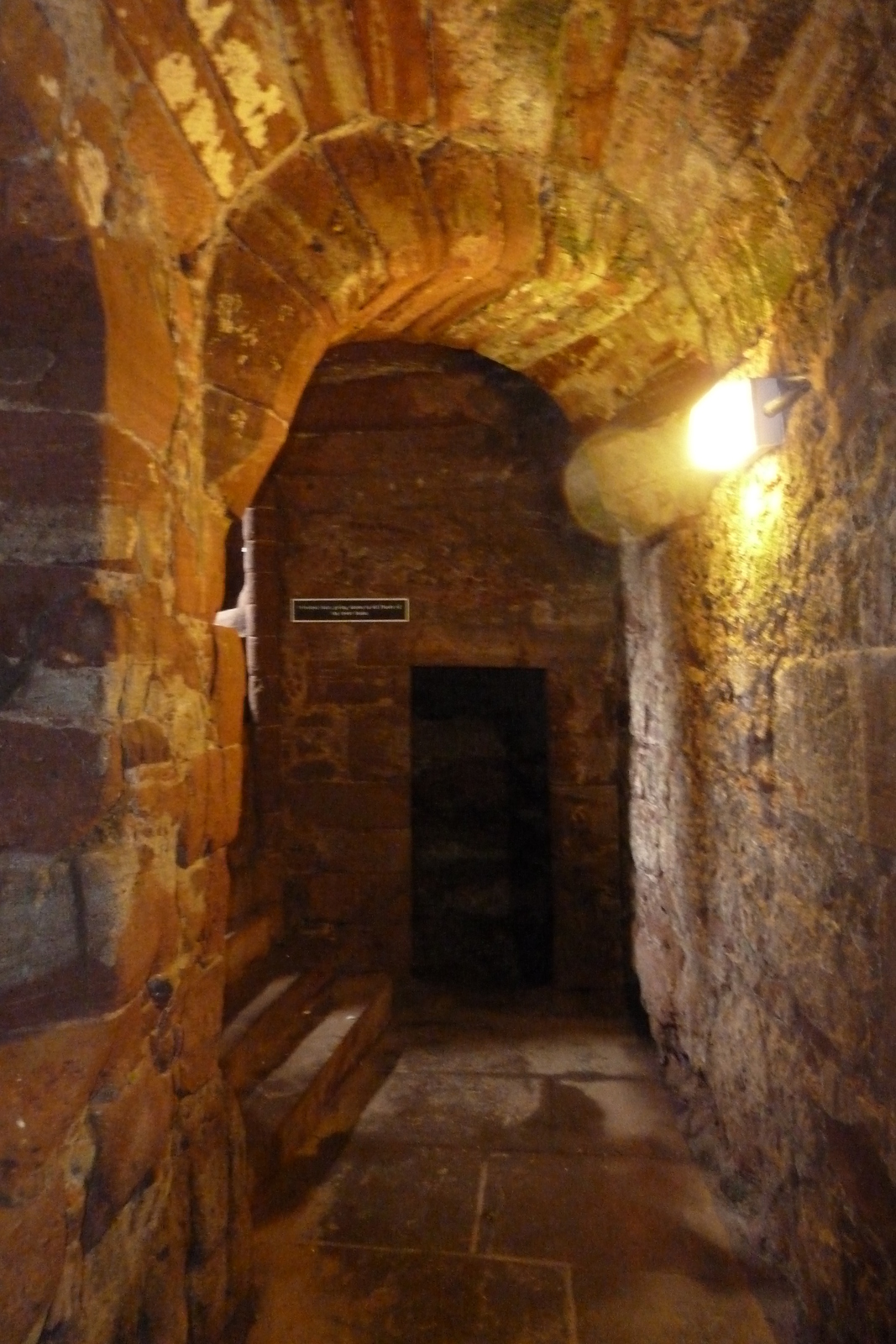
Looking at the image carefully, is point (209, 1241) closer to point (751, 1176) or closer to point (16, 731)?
point (16, 731)

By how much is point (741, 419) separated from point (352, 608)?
2.72m

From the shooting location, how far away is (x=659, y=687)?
3.25 meters

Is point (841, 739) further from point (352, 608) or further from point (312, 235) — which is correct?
point (352, 608)

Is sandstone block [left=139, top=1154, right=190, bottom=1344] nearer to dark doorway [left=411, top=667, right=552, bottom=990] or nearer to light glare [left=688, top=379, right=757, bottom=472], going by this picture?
light glare [left=688, top=379, right=757, bottom=472]

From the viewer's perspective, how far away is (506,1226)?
92.7 inches

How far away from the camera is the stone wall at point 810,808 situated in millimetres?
1425

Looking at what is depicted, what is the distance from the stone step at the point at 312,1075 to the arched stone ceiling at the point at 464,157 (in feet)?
6.28

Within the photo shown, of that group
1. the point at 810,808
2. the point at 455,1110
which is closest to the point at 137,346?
the point at 810,808

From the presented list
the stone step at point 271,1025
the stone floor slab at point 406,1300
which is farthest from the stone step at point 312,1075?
the stone floor slab at point 406,1300

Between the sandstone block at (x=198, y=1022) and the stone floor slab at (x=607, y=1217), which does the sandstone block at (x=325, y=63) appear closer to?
the sandstone block at (x=198, y=1022)

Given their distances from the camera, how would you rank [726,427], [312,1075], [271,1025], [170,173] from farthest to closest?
[271,1025], [312,1075], [726,427], [170,173]

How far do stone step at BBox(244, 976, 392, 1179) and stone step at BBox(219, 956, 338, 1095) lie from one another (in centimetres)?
4

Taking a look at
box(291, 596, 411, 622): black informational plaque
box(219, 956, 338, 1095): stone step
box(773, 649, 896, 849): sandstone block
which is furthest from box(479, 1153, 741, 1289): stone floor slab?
box(291, 596, 411, 622): black informational plaque

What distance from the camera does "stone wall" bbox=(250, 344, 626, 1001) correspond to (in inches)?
167
